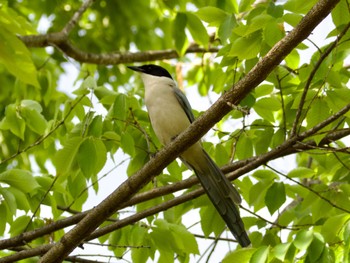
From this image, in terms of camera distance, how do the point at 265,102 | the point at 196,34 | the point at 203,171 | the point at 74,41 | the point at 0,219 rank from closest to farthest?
the point at 0,219
the point at 265,102
the point at 203,171
the point at 196,34
the point at 74,41

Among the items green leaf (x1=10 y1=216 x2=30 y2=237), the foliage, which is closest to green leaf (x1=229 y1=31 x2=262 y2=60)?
the foliage

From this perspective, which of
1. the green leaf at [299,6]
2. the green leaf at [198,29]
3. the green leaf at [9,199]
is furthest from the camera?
the green leaf at [198,29]

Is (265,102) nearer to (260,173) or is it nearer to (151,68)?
(260,173)

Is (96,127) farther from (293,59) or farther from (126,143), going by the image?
(293,59)

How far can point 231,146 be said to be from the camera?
477 centimetres

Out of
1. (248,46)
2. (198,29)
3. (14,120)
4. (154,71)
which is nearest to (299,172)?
(248,46)

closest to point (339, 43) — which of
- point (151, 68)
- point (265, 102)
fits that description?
point (265, 102)

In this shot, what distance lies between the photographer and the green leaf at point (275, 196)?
13.6 ft

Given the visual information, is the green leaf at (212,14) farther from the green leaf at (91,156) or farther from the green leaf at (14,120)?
the green leaf at (14,120)

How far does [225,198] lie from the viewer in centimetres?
445

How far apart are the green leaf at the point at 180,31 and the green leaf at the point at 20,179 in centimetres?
203

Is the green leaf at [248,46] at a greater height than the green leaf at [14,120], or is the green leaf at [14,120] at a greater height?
the green leaf at [14,120]

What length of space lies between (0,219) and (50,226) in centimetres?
32

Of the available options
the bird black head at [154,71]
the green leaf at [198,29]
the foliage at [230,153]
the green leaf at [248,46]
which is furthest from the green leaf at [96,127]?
the bird black head at [154,71]
